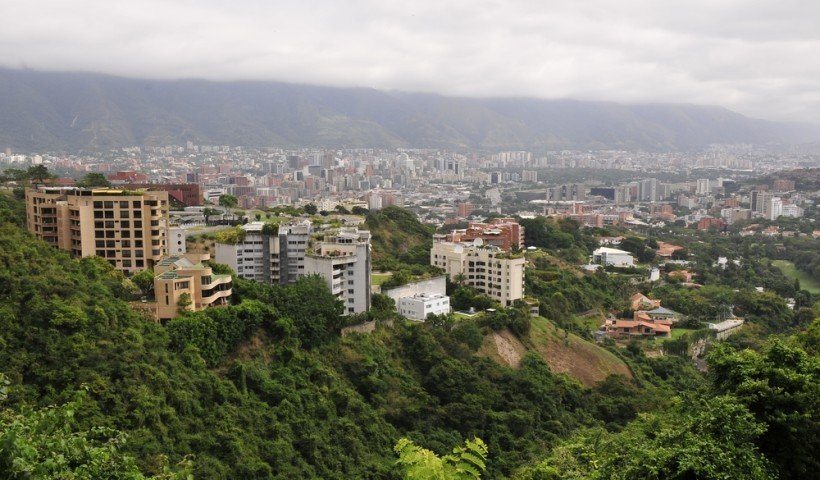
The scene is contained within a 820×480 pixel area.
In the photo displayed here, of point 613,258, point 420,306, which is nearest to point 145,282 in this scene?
point 420,306

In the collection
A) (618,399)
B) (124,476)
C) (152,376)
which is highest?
(124,476)

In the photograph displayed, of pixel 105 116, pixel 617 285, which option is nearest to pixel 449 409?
pixel 617 285

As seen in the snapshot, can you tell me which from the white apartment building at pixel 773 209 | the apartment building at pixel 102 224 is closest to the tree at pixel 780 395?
the apartment building at pixel 102 224

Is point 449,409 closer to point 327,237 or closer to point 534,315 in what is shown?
point 327,237

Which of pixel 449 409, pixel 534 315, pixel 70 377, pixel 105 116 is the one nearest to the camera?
pixel 70 377

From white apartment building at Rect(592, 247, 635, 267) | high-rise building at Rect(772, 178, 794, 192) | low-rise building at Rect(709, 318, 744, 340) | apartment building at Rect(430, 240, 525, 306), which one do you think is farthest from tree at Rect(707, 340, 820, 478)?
high-rise building at Rect(772, 178, 794, 192)

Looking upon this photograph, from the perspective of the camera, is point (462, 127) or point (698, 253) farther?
point (462, 127)

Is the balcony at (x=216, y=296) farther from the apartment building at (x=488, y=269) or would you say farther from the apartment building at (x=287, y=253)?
the apartment building at (x=488, y=269)

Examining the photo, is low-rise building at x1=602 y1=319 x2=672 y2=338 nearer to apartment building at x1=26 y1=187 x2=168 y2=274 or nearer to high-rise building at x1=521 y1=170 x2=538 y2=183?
apartment building at x1=26 y1=187 x2=168 y2=274
